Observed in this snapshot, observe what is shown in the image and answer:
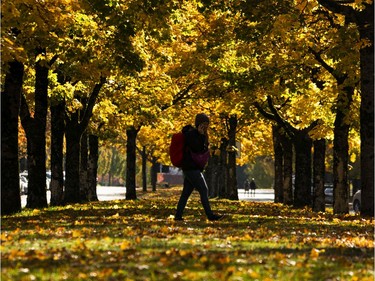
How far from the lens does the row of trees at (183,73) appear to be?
1912cm

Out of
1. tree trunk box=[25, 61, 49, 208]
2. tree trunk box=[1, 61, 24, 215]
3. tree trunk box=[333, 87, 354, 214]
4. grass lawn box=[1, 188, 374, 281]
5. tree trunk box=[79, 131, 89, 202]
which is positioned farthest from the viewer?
tree trunk box=[79, 131, 89, 202]

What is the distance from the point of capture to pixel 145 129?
58562mm

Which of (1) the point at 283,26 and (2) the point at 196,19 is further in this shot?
(2) the point at 196,19

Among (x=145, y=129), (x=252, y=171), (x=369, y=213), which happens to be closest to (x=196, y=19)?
(x=369, y=213)

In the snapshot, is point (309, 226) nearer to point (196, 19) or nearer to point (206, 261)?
point (206, 261)

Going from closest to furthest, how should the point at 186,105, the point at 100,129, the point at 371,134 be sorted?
the point at 371,134 → the point at 100,129 → the point at 186,105

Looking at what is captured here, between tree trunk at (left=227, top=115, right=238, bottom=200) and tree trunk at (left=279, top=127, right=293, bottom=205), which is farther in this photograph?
tree trunk at (left=227, top=115, right=238, bottom=200)

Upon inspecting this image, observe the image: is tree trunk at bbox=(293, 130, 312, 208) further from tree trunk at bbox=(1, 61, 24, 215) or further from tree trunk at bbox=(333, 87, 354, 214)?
tree trunk at bbox=(1, 61, 24, 215)

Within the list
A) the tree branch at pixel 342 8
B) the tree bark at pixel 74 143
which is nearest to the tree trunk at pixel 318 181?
the tree bark at pixel 74 143

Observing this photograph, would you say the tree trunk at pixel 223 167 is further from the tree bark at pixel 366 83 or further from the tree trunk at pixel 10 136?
the tree bark at pixel 366 83

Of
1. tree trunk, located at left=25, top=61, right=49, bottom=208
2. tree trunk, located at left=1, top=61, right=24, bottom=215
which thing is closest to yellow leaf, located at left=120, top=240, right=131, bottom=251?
tree trunk, located at left=1, top=61, right=24, bottom=215

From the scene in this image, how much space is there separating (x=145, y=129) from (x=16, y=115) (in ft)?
127

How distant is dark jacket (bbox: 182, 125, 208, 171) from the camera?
15.4m

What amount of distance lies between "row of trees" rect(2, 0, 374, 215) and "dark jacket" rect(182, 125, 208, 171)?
341 centimetres
